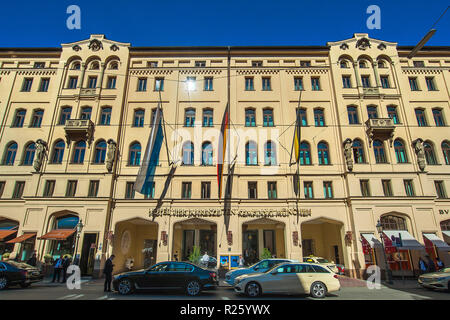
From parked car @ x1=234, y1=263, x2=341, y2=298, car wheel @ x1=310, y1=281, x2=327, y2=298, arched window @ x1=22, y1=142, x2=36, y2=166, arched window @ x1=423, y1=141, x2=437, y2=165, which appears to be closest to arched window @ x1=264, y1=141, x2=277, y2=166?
parked car @ x1=234, y1=263, x2=341, y2=298

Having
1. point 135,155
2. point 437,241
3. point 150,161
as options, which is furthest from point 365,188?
point 135,155

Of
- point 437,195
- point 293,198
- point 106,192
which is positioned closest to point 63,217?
point 106,192

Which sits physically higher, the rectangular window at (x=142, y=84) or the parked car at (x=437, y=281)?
the rectangular window at (x=142, y=84)

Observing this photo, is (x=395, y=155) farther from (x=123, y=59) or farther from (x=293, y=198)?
(x=123, y=59)

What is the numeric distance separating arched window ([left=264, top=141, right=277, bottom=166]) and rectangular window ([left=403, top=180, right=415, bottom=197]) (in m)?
12.5

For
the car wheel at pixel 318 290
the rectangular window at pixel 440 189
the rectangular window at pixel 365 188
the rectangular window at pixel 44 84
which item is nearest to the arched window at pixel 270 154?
the rectangular window at pixel 365 188

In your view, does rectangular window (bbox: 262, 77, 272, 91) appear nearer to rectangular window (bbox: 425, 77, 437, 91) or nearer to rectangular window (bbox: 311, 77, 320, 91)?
rectangular window (bbox: 311, 77, 320, 91)

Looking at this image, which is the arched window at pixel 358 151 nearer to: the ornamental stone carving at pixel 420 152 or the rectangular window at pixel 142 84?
the ornamental stone carving at pixel 420 152

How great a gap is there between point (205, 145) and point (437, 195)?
913 inches

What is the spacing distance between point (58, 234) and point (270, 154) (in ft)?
69.0

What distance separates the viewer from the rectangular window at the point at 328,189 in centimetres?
2397

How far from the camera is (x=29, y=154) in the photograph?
25.5 metres

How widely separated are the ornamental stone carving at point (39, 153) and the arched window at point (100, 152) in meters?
4.89

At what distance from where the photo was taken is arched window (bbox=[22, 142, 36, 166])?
2519 cm
